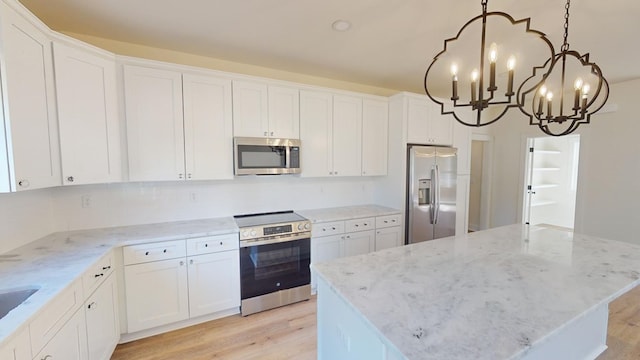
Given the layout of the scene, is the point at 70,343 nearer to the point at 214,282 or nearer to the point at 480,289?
the point at 214,282

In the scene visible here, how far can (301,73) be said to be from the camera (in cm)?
335

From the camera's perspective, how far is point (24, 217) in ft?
6.62

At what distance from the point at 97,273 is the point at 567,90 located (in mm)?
6337

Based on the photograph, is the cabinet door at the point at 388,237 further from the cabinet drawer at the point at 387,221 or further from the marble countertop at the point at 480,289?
the marble countertop at the point at 480,289

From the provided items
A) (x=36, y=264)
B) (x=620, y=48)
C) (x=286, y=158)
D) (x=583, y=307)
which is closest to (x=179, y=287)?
(x=36, y=264)

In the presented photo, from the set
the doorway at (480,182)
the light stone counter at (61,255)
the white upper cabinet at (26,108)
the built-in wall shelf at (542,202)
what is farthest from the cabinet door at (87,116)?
the built-in wall shelf at (542,202)

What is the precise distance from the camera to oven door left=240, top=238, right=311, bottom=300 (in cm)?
261

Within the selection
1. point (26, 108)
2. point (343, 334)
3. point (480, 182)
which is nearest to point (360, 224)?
point (343, 334)

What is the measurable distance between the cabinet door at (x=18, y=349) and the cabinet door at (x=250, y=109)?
2050 mm

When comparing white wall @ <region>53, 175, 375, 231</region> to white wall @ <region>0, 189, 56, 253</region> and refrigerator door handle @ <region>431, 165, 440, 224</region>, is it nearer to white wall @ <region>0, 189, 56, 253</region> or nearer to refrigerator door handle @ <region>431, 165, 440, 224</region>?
white wall @ <region>0, 189, 56, 253</region>

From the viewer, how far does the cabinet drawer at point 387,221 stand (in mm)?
3324

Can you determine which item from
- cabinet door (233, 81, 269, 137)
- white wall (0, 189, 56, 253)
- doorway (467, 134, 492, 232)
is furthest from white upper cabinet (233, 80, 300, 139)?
doorway (467, 134, 492, 232)

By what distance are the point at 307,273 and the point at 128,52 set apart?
2.89 meters

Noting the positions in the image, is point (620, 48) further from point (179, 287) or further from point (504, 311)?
point (179, 287)
